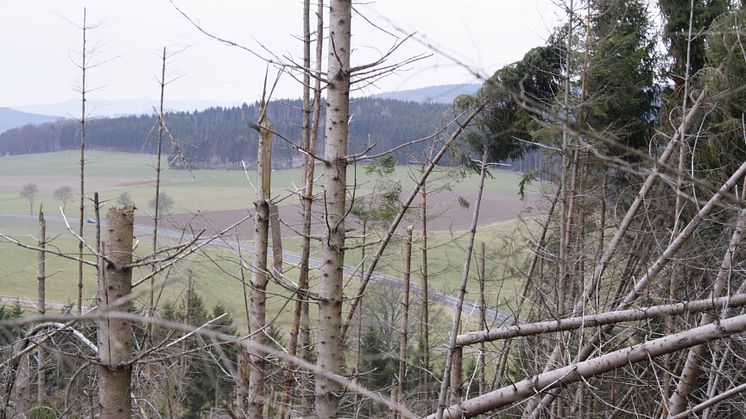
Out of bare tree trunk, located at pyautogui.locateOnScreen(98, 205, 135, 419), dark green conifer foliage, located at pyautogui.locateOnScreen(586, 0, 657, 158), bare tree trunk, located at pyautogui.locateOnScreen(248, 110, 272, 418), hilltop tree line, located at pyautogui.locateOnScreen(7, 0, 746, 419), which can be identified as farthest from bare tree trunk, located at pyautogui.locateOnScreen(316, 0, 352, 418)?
dark green conifer foliage, located at pyautogui.locateOnScreen(586, 0, 657, 158)

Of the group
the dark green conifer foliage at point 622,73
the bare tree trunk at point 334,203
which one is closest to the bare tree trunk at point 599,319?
the bare tree trunk at point 334,203

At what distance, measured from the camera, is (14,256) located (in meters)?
29.5

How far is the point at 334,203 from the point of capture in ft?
11.4

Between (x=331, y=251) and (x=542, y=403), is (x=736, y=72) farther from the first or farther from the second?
(x=331, y=251)

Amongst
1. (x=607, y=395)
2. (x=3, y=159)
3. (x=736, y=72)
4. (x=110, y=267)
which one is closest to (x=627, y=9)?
(x=736, y=72)

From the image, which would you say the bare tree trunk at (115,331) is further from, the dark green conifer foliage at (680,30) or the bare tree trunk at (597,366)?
the dark green conifer foliage at (680,30)

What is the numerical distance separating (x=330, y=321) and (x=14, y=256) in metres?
31.0

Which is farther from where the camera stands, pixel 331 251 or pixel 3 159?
pixel 3 159

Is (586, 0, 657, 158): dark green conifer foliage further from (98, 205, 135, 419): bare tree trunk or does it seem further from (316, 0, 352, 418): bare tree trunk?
(98, 205, 135, 419): bare tree trunk

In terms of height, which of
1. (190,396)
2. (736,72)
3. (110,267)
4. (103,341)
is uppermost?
(736,72)

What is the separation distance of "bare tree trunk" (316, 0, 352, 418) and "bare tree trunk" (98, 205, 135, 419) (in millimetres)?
1004

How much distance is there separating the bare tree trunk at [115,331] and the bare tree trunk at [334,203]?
1004 mm

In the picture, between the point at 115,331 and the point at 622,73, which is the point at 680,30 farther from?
the point at 115,331

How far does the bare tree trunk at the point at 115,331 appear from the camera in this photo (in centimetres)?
315
